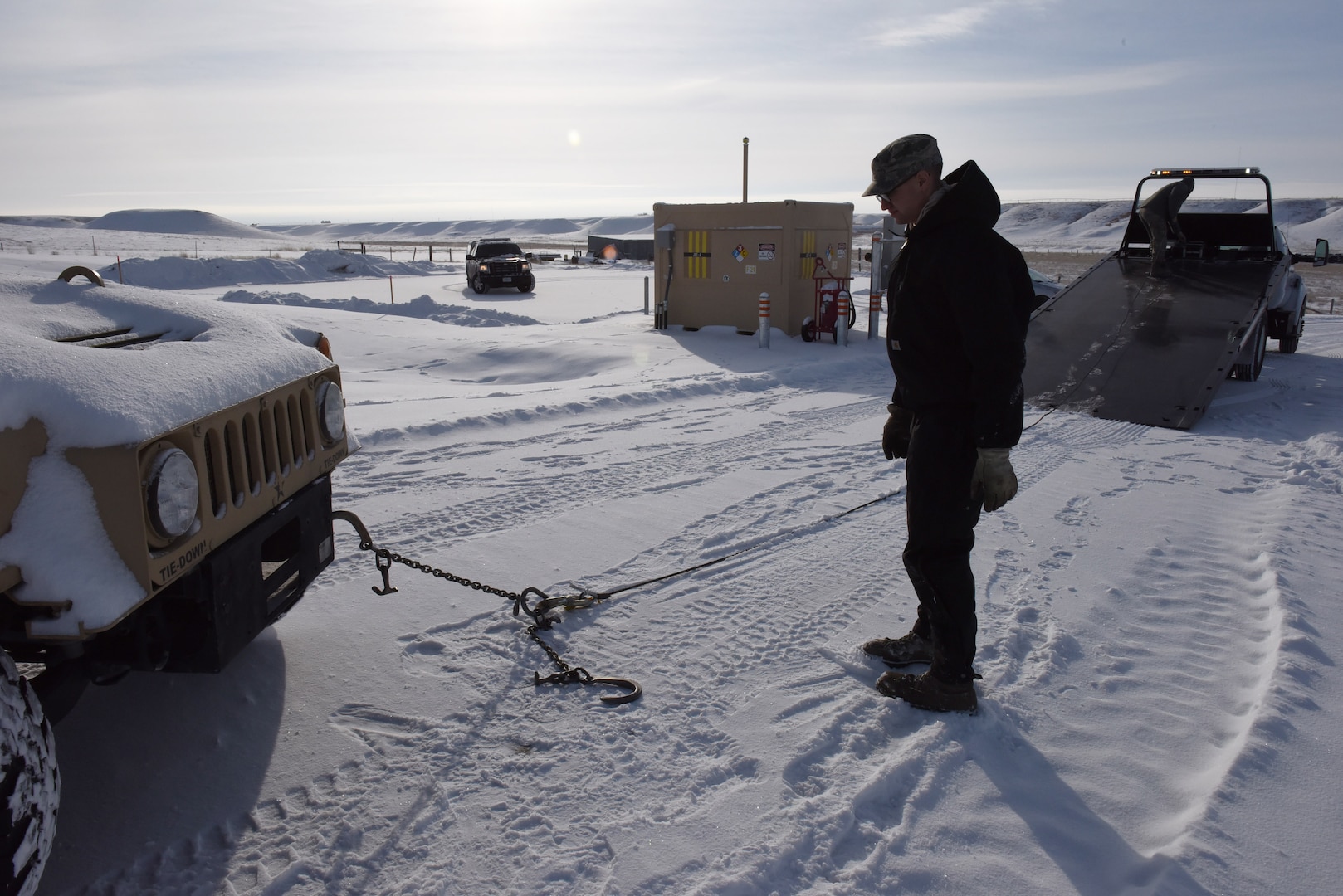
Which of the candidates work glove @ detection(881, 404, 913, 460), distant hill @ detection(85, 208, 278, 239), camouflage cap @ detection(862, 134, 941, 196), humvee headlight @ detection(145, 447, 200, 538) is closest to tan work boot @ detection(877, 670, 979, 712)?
work glove @ detection(881, 404, 913, 460)

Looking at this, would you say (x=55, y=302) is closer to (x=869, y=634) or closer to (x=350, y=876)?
(x=350, y=876)

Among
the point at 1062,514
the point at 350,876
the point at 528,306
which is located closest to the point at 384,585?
the point at 350,876

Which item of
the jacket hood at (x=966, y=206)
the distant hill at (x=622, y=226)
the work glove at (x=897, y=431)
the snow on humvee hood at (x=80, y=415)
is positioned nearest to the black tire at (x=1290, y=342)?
the work glove at (x=897, y=431)

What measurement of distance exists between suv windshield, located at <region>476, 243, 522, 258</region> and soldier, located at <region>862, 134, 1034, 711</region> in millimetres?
22988

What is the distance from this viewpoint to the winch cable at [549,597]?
131 inches

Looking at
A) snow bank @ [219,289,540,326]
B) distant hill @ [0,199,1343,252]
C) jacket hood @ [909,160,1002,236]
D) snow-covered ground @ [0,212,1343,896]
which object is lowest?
snow-covered ground @ [0,212,1343,896]

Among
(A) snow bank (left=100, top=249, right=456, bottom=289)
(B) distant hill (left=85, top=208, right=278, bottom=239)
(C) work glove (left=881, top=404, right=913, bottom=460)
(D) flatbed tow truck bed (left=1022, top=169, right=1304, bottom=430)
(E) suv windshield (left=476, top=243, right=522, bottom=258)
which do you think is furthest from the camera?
(B) distant hill (left=85, top=208, right=278, bottom=239)

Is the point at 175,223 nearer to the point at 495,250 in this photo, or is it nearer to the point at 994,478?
the point at 495,250

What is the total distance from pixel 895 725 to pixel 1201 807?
0.95 meters

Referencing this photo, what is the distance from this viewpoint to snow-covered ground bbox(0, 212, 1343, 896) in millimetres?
2449

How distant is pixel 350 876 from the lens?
2377 mm

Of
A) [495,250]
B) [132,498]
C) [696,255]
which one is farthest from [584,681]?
[495,250]

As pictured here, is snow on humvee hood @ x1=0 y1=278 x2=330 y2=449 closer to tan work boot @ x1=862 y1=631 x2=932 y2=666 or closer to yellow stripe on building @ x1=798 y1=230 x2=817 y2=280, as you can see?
tan work boot @ x1=862 y1=631 x2=932 y2=666

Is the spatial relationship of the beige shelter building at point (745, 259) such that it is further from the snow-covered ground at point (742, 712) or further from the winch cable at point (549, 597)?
the winch cable at point (549, 597)
